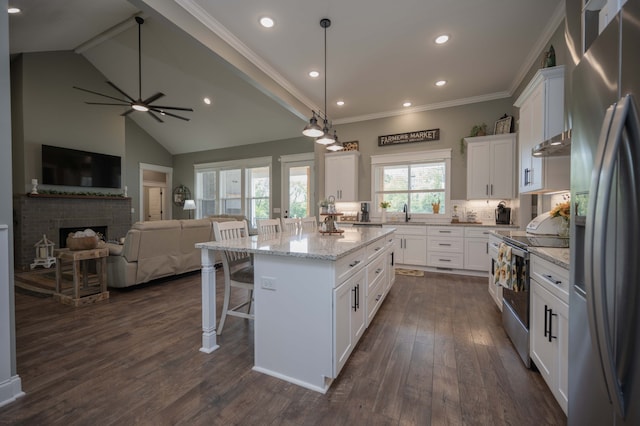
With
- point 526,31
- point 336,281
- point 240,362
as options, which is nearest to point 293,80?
point 526,31

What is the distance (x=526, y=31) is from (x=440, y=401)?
390cm

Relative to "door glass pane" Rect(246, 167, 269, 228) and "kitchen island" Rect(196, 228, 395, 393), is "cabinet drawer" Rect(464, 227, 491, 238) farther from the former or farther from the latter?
"door glass pane" Rect(246, 167, 269, 228)

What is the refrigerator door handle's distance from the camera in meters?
0.67

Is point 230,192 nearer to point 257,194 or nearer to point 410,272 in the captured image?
point 257,194

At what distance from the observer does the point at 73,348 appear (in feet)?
7.05

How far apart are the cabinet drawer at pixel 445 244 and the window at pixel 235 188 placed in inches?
175

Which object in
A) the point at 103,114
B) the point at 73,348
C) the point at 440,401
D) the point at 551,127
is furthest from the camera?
the point at 103,114

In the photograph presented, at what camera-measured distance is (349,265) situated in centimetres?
190

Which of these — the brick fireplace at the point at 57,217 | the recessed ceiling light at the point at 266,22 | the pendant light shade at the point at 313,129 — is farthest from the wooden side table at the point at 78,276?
the recessed ceiling light at the point at 266,22

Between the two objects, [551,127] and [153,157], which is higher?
[153,157]

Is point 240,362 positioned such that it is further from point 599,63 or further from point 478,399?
point 599,63

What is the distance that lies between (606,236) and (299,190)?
6.46 meters

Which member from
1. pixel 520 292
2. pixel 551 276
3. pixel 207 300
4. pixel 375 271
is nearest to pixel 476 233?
pixel 520 292

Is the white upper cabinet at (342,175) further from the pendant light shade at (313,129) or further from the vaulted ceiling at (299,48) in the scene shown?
the pendant light shade at (313,129)
